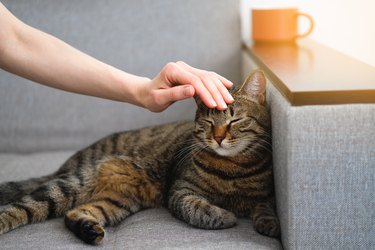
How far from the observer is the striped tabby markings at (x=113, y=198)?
1217 mm

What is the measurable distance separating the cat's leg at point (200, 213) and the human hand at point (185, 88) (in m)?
0.25

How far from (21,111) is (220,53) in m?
0.80

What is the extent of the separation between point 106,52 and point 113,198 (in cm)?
73

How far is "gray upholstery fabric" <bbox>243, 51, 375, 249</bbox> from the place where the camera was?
990 mm

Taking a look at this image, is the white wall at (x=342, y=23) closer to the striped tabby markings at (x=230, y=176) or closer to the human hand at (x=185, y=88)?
the striped tabby markings at (x=230, y=176)

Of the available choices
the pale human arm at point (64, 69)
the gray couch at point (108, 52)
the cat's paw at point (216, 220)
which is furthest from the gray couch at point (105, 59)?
the pale human arm at point (64, 69)

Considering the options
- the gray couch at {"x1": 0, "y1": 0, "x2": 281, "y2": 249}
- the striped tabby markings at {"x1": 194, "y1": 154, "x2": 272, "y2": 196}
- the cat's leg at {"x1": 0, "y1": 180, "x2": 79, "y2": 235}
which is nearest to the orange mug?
the gray couch at {"x1": 0, "y1": 0, "x2": 281, "y2": 249}

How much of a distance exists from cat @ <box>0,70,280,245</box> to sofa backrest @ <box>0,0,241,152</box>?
1.40 ft

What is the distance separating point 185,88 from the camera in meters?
1.12

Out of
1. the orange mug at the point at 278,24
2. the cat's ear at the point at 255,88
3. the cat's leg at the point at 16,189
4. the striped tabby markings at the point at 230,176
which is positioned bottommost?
the cat's leg at the point at 16,189

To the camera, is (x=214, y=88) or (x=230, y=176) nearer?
(x=214, y=88)

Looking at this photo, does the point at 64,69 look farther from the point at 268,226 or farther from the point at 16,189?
the point at 268,226

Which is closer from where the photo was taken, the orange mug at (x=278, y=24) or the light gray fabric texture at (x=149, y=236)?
the light gray fabric texture at (x=149, y=236)

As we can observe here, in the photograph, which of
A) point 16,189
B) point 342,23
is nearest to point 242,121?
point 16,189
